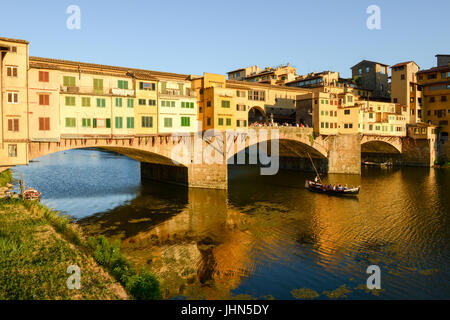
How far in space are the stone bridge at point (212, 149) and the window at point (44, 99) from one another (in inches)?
173

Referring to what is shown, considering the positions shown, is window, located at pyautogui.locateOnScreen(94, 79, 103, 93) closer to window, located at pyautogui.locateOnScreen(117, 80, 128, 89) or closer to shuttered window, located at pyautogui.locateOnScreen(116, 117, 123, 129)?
window, located at pyautogui.locateOnScreen(117, 80, 128, 89)

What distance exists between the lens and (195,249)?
27922 millimetres

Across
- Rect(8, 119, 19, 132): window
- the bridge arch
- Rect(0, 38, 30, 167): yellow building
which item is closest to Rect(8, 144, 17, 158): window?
Rect(0, 38, 30, 167): yellow building

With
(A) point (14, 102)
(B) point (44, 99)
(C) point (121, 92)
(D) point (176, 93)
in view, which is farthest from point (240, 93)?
(A) point (14, 102)

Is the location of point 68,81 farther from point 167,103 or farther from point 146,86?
point 167,103

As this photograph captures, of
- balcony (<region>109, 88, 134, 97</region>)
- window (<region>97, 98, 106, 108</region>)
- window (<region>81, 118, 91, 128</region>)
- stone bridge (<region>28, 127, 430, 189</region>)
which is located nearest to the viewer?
window (<region>81, 118, 91, 128</region>)

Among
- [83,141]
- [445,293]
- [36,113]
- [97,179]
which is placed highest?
[36,113]

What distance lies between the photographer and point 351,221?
36.6 meters

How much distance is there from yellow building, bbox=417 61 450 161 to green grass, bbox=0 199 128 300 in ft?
305

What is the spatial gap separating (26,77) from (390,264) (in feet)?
128

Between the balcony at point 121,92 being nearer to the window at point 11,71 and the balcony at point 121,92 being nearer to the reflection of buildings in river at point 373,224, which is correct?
the window at point 11,71

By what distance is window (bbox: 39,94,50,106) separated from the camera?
38.0 meters
